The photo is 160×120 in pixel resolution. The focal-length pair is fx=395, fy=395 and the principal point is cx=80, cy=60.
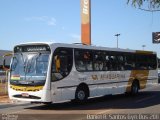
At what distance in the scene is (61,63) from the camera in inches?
703

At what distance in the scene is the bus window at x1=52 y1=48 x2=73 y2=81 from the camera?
56.7 ft

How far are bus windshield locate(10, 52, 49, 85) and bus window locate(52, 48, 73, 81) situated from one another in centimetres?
42

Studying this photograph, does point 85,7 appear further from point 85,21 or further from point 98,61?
point 98,61

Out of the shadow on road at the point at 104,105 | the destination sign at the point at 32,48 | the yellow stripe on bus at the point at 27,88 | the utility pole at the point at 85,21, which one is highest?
the utility pole at the point at 85,21

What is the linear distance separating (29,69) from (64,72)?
1661 millimetres

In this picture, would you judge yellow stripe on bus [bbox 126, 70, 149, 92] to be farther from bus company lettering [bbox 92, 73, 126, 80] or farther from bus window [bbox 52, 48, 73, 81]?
bus window [bbox 52, 48, 73, 81]

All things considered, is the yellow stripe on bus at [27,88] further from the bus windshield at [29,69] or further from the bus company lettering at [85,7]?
the bus company lettering at [85,7]

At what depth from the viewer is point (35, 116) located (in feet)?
48.2

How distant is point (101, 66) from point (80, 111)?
207 inches

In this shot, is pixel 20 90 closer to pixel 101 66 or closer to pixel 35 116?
pixel 35 116

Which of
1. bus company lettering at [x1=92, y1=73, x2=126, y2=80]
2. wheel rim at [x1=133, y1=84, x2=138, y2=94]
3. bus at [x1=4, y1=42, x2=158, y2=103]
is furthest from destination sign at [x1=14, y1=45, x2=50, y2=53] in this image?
wheel rim at [x1=133, y1=84, x2=138, y2=94]

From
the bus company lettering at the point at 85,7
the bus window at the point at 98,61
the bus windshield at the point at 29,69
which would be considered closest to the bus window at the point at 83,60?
the bus window at the point at 98,61

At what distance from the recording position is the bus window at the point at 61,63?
1730cm

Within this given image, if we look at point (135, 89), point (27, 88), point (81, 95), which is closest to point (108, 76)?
point (81, 95)
